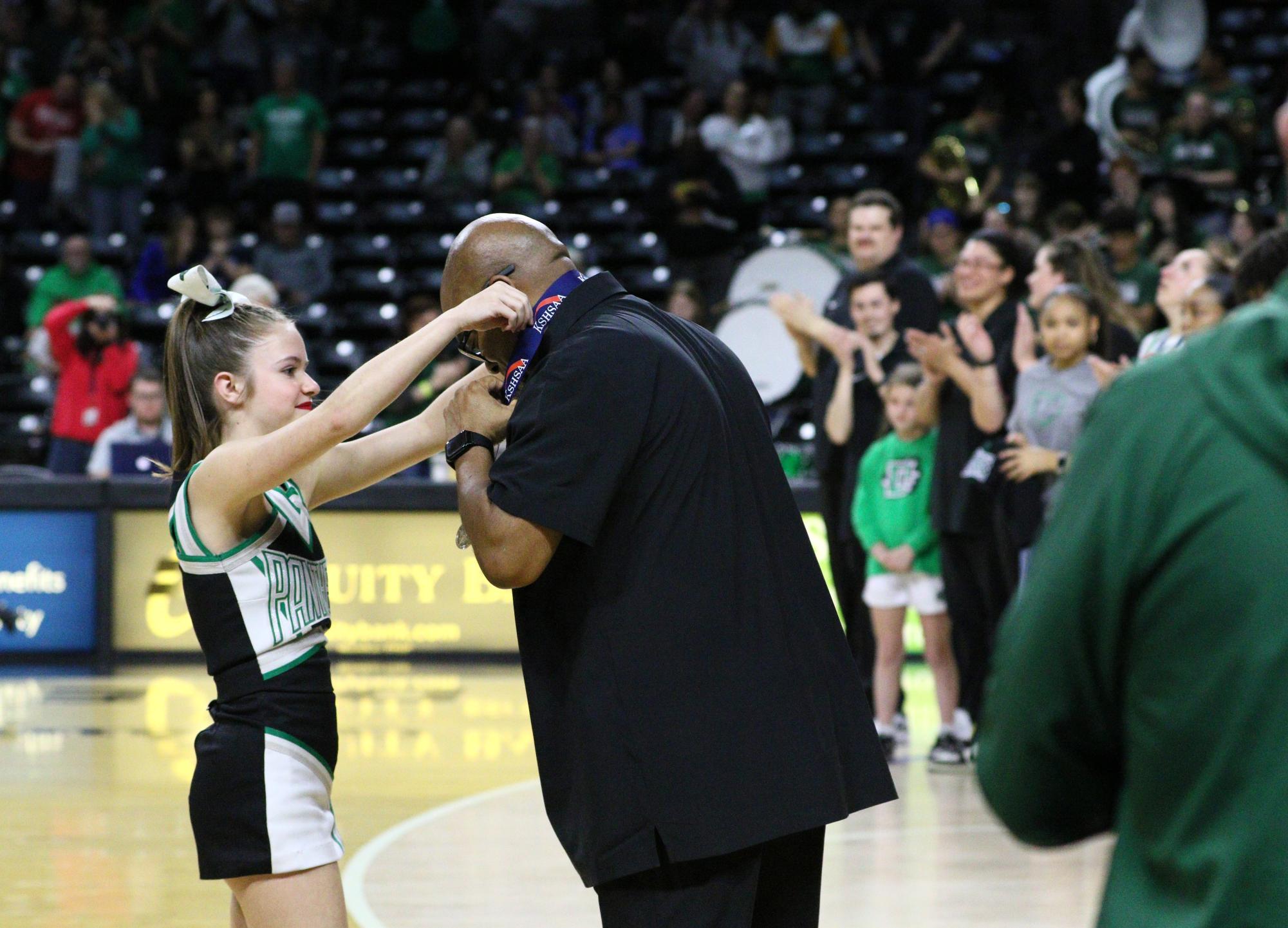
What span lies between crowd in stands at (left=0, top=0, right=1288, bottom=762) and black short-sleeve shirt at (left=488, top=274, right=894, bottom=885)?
25.6 ft

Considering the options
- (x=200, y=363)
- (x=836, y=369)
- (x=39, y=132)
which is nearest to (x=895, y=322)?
(x=836, y=369)

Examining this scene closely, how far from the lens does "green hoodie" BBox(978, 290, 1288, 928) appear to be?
1.20 m

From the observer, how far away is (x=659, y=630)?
96.3 inches

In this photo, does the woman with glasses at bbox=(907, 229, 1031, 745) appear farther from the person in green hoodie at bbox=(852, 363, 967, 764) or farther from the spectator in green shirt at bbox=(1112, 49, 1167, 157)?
the spectator in green shirt at bbox=(1112, 49, 1167, 157)

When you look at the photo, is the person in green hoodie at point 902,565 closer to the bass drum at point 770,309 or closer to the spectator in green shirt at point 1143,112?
the bass drum at point 770,309

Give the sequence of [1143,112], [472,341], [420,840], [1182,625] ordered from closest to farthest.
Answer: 1. [1182,625]
2. [472,341]
3. [420,840]
4. [1143,112]

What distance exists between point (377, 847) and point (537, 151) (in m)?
10.5

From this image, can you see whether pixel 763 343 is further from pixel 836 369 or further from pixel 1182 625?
pixel 1182 625

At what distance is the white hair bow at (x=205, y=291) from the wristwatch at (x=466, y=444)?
703mm

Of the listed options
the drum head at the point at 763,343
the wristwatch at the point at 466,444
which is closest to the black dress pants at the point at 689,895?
the wristwatch at the point at 466,444

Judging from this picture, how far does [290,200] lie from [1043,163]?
669 centimetres

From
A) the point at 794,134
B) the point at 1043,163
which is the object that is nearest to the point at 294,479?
the point at 1043,163

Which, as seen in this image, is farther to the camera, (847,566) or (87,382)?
(87,382)

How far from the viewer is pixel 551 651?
252 cm
